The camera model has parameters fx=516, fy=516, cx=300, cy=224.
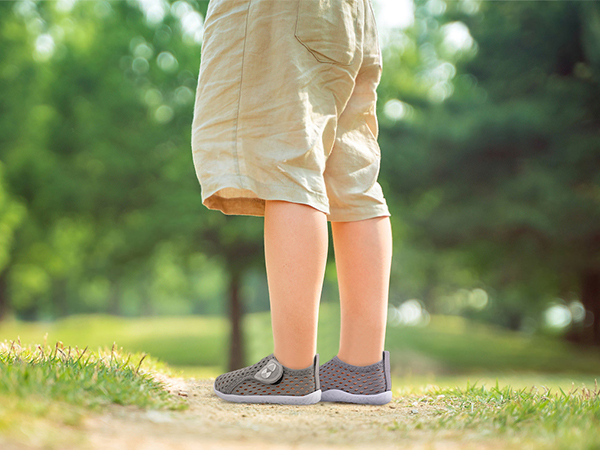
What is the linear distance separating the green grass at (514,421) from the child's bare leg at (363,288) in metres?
0.26

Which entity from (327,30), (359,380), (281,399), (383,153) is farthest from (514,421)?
(383,153)

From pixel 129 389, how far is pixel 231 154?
78 cm

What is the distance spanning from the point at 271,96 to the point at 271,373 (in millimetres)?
908

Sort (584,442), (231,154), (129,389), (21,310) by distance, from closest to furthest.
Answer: (584,442) < (129,389) < (231,154) < (21,310)

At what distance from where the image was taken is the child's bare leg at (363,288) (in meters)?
1.85

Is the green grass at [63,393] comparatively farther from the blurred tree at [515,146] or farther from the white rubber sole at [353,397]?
the blurred tree at [515,146]

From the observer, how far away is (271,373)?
1.67 m

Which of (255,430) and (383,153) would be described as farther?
(383,153)

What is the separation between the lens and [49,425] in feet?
3.40

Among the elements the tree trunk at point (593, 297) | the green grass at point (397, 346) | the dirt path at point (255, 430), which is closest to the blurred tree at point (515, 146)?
the tree trunk at point (593, 297)

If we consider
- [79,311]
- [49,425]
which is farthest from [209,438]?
[79,311]

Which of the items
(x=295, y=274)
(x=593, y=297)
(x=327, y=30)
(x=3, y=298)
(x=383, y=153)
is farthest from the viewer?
(x=3, y=298)

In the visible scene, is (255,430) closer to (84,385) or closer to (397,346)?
(84,385)

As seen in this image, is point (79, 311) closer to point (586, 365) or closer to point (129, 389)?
point (586, 365)
